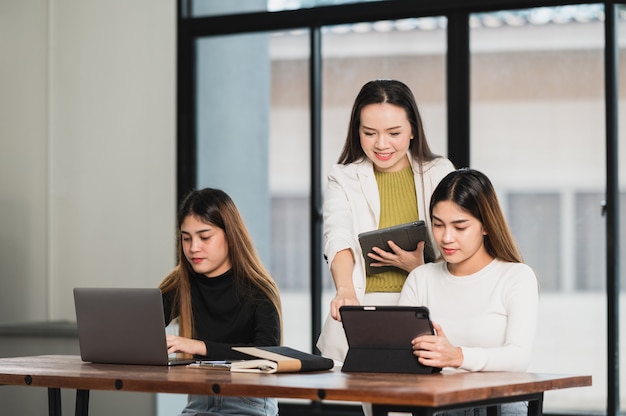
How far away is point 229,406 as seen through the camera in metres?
2.86

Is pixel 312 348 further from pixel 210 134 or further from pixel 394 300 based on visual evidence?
pixel 394 300

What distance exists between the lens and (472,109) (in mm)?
4535

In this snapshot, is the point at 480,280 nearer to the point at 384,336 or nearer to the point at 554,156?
the point at 384,336

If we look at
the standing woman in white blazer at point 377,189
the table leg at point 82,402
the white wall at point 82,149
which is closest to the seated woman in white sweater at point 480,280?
the standing woman in white blazer at point 377,189

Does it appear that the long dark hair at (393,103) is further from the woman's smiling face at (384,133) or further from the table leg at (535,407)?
the table leg at (535,407)

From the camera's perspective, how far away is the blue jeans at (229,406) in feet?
9.37

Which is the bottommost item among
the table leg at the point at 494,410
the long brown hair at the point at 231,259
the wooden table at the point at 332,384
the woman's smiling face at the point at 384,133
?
the table leg at the point at 494,410

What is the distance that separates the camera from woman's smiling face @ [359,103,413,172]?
298cm

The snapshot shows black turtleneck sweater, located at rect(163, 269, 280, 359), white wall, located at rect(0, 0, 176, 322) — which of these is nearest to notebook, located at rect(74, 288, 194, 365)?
black turtleneck sweater, located at rect(163, 269, 280, 359)

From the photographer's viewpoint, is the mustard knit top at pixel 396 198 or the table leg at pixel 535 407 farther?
the mustard knit top at pixel 396 198

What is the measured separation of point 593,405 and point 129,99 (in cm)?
251

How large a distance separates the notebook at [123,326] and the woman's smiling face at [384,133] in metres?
0.73

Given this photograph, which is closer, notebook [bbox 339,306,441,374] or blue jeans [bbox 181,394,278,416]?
notebook [bbox 339,306,441,374]

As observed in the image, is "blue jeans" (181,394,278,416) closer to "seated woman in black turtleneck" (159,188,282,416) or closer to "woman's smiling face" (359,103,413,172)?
"seated woman in black turtleneck" (159,188,282,416)
